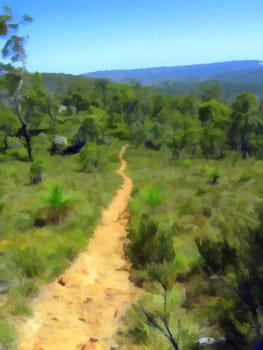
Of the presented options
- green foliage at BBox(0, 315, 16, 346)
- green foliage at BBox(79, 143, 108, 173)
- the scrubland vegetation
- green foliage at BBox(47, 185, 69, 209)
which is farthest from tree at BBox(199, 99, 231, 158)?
green foliage at BBox(0, 315, 16, 346)

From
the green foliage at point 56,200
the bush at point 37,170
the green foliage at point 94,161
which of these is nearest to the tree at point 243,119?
the green foliage at point 94,161

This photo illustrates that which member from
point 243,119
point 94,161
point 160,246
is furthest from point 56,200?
point 243,119

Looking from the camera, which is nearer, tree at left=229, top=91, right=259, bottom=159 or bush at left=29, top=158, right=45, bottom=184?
bush at left=29, top=158, right=45, bottom=184

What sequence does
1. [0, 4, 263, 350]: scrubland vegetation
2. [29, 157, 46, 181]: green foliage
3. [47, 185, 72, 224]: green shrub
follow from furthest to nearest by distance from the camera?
[29, 157, 46, 181]: green foliage → [47, 185, 72, 224]: green shrub → [0, 4, 263, 350]: scrubland vegetation

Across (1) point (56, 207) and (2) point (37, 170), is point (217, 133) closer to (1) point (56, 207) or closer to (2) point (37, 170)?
(2) point (37, 170)

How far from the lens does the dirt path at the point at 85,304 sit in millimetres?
7312

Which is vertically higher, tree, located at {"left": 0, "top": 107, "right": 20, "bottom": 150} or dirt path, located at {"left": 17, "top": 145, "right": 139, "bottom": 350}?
tree, located at {"left": 0, "top": 107, "right": 20, "bottom": 150}

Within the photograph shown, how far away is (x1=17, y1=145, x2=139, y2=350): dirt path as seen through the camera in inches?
288

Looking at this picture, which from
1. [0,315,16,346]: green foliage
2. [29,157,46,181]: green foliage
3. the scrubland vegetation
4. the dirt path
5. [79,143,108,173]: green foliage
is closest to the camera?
the scrubland vegetation

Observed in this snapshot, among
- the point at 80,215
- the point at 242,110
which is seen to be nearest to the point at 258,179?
the point at 80,215

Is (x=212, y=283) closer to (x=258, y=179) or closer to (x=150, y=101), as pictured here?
(x=258, y=179)

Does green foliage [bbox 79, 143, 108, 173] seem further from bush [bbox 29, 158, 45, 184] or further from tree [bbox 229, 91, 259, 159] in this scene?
tree [bbox 229, 91, 259, 159]

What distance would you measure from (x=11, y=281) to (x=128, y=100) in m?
59.4

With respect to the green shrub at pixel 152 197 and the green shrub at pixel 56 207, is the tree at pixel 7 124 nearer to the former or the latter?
the green shrub at pixel 152 197
